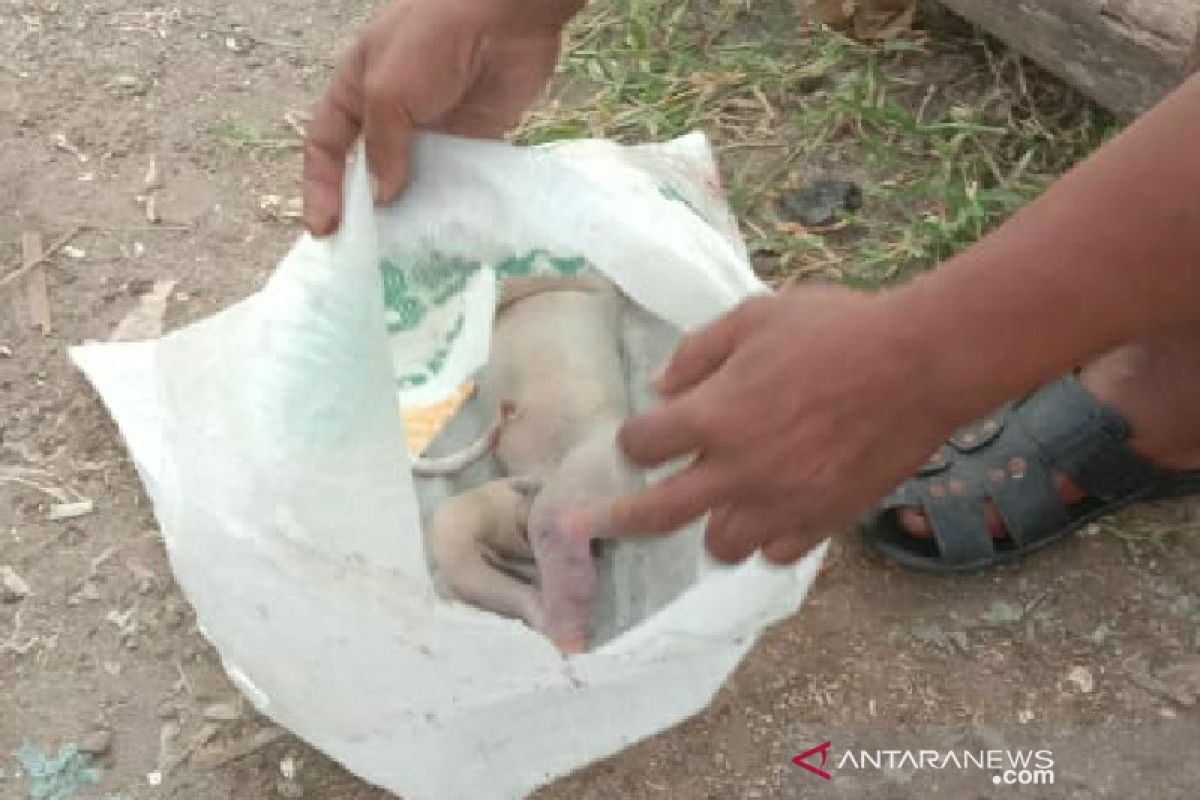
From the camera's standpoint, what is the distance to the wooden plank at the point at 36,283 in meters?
1.50

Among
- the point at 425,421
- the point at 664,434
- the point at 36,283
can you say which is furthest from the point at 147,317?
the point at 664,434

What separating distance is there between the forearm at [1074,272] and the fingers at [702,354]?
87mm

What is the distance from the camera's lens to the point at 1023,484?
127cm

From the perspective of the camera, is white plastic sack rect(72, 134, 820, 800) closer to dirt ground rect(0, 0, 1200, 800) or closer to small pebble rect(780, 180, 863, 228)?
dirt ground rect(0, 0, 1200, 800)

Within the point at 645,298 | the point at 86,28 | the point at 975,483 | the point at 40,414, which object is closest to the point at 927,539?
the point at 975,483

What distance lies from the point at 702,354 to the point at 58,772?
2.08 ft

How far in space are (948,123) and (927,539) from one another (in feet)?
1.85

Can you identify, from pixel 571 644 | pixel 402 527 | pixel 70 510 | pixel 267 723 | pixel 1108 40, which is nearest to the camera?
pixel 402 527

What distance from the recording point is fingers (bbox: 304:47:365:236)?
1028 millimetres

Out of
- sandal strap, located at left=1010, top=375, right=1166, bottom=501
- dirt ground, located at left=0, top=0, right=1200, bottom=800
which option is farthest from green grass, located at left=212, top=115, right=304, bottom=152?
sandal strap, located at left=1010, top=375, right=1166, bottom=501

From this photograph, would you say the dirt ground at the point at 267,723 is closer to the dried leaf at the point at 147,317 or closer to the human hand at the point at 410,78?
the dried leaf at the point at 147,317

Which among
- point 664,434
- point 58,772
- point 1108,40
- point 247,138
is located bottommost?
point 58,772

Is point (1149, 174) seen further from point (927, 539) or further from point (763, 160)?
point (763, 160)

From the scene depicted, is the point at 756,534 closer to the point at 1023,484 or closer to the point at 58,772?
the point at 1023,484
